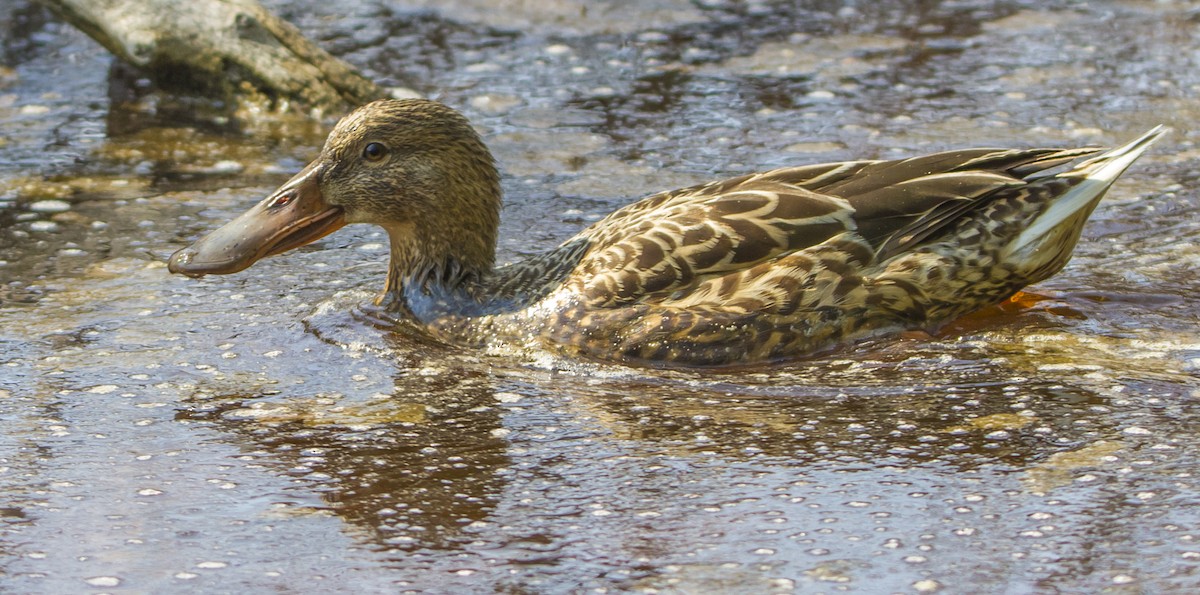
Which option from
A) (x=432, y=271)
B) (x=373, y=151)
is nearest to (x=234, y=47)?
(x=373, y=151)

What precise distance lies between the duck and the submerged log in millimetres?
2926

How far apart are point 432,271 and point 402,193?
35cm

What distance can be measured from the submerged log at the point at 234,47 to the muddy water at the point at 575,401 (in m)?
0.31

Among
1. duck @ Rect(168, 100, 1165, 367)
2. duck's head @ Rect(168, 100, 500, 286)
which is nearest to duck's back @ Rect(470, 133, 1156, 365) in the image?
duck @ Rect(168, 100, 1165, 367)

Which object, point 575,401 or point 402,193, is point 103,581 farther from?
point 402,193

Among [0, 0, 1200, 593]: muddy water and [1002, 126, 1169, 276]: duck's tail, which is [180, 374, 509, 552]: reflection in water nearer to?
[0, 0, 1200, 593]: muddy water

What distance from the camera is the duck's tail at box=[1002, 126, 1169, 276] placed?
19.8 feet

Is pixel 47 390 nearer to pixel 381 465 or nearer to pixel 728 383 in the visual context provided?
pixel 381 465

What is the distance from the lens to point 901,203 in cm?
604

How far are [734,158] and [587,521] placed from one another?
4125 millimetres

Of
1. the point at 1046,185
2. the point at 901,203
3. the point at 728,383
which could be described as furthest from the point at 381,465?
the point at 1046,185

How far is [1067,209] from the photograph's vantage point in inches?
237

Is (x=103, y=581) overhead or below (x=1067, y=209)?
below

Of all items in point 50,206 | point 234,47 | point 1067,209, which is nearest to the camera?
point 1067,209
